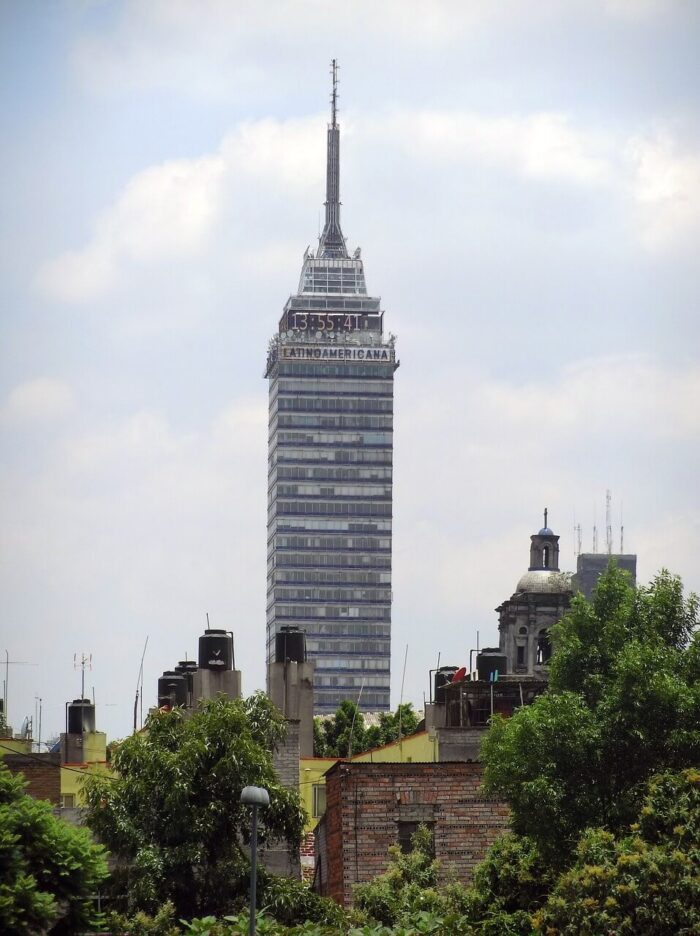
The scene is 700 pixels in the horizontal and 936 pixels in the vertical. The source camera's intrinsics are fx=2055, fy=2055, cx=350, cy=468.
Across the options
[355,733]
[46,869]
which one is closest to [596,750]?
[46,869]

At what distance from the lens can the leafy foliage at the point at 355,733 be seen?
135125 mm

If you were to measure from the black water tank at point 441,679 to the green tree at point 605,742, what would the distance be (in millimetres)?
37194

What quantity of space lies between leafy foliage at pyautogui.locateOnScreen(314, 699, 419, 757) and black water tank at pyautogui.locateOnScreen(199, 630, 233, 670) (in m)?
26.9

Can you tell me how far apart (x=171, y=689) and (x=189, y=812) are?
54.4 metres

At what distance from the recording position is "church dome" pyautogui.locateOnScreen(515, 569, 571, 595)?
16588 centimetres

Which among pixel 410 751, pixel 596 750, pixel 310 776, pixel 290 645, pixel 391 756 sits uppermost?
pixel 290 645

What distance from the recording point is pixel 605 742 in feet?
170

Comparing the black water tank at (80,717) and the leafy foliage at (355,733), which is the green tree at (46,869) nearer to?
the black water tank at (80,717)

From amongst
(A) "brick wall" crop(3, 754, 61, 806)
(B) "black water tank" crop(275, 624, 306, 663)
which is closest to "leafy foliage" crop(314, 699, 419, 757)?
(B) "black water tank" crop(275, 624, 306, 663)

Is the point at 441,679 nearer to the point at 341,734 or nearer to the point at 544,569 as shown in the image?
the point at 341,734

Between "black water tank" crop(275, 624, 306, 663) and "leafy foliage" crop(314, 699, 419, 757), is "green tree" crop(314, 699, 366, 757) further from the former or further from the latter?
Result: "black water tank" crop(275, 624, 306, 663)

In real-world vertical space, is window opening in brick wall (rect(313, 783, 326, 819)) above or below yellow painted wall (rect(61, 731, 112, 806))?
below

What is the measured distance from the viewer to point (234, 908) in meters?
54.2

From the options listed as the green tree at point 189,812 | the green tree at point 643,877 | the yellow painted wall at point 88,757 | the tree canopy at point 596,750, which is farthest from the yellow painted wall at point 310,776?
the green tree at point 643,877
